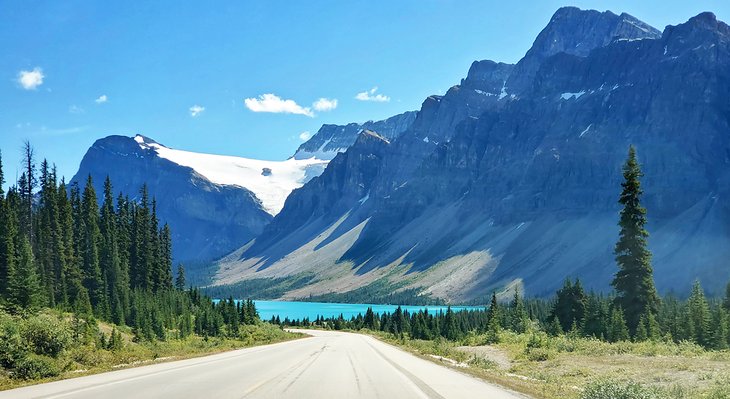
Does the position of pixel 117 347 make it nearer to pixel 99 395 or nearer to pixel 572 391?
pixel 99 395

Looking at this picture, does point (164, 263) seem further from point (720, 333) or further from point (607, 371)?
point (607, 371)

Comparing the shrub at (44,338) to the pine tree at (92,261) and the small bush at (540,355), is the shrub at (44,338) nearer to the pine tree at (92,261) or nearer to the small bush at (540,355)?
the small bush at (540,355)

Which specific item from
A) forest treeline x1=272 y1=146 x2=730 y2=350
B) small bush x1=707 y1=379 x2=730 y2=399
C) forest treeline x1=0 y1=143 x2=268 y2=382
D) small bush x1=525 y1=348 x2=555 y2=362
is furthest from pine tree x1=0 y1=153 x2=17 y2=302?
small bush x1=707 y1=379 x2=730 y2=399

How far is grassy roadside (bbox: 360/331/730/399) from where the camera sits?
56.3 ft

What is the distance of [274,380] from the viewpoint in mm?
20891

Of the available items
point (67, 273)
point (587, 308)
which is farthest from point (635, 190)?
point (67, 273)

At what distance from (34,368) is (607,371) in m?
22.8

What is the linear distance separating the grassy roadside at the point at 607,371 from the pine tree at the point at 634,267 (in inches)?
360

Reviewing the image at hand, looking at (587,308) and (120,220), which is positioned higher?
(120,220)

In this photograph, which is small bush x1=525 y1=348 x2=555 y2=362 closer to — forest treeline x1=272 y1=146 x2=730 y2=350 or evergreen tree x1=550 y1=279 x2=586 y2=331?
forest treeline x1=272 y1=146 x2=730 y2=350

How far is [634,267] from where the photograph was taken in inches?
1734

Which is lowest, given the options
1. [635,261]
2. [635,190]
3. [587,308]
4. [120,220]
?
[587,308]

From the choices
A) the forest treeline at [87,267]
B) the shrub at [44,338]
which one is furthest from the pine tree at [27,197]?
the shrub at [44,338]

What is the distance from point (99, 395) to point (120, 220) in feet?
286
